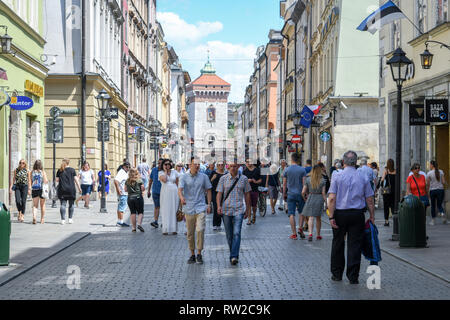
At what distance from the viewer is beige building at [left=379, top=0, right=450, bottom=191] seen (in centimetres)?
2086

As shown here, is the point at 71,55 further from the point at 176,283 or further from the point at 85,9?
the point at 176,283

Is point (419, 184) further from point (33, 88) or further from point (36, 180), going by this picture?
point (33, 88)

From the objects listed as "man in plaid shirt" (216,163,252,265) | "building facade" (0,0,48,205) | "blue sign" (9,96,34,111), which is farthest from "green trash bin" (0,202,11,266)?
"blue sign" (9,96,34,111)

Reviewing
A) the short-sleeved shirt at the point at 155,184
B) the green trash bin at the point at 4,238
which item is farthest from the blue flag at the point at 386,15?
the green trash bin at the point at 4,238

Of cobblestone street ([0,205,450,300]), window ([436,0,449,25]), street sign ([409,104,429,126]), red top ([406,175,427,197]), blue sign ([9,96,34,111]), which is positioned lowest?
cobblestone street ([0,205,450,300])

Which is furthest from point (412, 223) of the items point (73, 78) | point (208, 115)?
point (208, 115)

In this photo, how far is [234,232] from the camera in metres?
12.2

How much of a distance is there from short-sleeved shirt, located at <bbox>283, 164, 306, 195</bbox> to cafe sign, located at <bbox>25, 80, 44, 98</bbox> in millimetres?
9976

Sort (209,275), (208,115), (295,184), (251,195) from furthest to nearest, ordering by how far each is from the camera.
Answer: (208,115)
(251,195)
(295,184)
(209,275)

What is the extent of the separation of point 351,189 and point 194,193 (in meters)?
3.26

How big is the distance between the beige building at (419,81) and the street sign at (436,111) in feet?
1.52

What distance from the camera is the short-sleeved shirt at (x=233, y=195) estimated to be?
12406mm

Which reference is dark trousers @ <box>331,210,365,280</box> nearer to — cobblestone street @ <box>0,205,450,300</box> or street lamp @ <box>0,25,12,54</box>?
cobblestone street @ <box>0,205,450,300</box>

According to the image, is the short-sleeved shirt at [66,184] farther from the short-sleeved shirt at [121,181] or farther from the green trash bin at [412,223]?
the green trash bin at [412,223]
